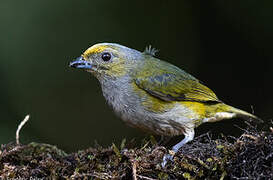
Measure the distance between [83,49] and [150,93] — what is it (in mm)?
3049

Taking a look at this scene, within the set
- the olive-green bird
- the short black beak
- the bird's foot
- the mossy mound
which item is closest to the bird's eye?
the olive-green bird

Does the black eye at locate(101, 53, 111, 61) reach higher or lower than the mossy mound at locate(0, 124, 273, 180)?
higher

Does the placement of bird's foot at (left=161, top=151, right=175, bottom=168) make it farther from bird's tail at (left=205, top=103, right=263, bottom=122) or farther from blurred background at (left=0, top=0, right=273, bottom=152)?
blurred background at (left=0, top=0, right=273, bottom=152)

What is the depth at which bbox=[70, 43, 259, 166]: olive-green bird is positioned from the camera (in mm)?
4242

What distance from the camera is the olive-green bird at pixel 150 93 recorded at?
4242mm

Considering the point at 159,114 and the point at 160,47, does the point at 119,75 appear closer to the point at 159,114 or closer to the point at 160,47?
the point at 159,114

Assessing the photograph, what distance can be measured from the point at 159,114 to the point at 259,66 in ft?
10.2

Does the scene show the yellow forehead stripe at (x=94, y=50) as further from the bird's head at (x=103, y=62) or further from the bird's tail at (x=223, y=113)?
the bird's tail at (x=223, y=113)

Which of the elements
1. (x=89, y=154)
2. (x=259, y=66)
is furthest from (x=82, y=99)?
(x=89, y=154)

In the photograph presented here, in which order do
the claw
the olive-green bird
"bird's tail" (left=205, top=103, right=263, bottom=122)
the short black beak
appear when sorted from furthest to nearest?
"bird's tail" (left=205, top=103, right=263, bottom=122), the short black beak, the olive-green bird, the claw

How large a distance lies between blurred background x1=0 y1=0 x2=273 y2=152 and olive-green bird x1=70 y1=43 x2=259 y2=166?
1.93m

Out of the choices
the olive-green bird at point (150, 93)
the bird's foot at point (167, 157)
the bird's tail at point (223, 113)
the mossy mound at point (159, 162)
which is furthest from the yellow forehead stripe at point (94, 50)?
the bird's foot at point (167, 157)

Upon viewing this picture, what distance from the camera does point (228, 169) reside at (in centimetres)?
259

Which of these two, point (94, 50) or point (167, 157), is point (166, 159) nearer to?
point (167, 157)
